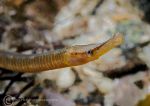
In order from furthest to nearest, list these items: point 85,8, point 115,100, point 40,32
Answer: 1. point 85,8
2. point 40,32
3. point 115,100

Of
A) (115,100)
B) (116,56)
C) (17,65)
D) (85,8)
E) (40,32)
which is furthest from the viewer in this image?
(85,8)

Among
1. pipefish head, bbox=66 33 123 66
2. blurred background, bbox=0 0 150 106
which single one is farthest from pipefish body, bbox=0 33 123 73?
blurred background, bbox=0 0 150 106

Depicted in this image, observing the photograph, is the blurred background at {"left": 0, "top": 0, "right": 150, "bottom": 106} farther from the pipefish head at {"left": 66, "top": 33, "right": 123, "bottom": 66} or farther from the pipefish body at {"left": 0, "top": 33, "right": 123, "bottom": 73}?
the pipefish head at {"left": 66, "top": 33, "right": 123, "bottom": 66}

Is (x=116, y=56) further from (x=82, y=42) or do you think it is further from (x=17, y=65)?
(x=17, y=65)

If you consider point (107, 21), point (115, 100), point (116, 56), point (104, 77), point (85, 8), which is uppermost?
point (85, 8)

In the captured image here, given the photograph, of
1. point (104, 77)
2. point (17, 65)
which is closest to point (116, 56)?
point (104, 77)

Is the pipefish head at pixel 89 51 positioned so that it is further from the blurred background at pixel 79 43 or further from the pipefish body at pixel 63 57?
the blurred background at pixel 79 43

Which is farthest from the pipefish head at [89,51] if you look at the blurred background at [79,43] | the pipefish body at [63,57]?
the blurred background at [79,43]
